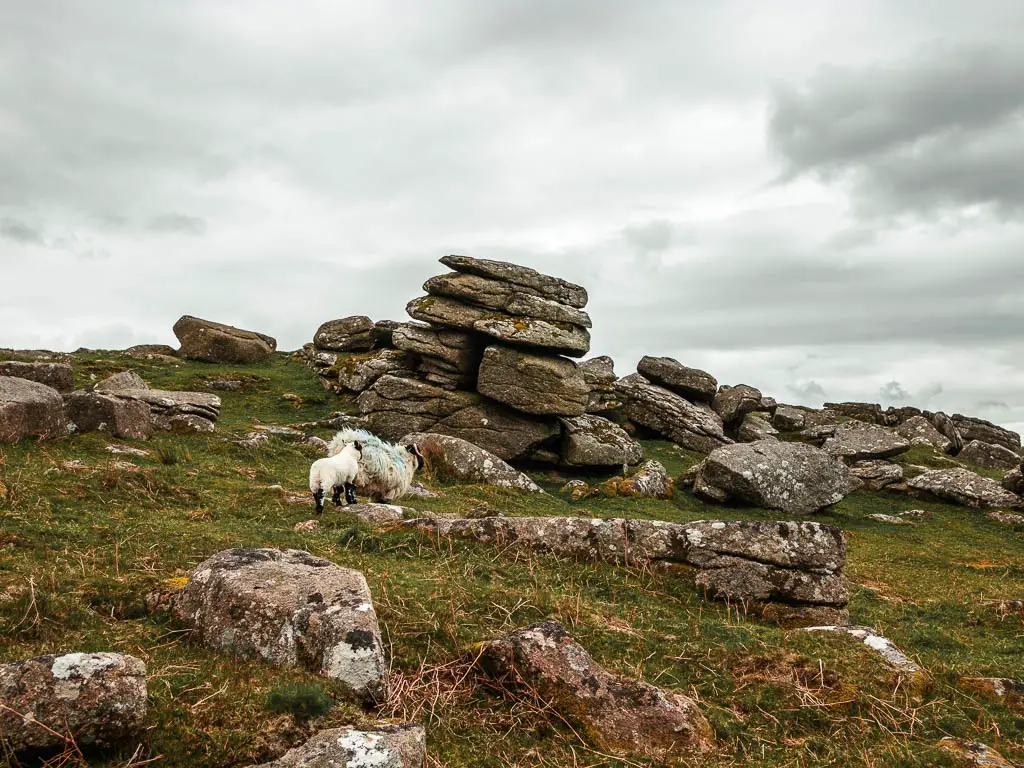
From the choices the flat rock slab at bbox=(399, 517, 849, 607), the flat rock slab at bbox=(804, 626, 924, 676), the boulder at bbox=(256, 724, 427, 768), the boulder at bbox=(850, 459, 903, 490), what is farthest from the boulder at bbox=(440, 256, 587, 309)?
the boulder at bbox=(256, 724, 427, 768)

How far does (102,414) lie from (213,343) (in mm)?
27008

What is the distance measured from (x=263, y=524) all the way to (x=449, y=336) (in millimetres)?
23336

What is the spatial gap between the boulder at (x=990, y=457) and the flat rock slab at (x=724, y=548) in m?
46.6

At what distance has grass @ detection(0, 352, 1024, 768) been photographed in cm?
629

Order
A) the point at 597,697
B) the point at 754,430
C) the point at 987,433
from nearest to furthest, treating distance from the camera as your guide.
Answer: the point at 597,697
the point at 754,430
the point at 987,433

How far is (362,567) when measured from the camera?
1075cm

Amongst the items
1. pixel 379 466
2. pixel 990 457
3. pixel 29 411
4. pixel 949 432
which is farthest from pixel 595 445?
pixel 949 432

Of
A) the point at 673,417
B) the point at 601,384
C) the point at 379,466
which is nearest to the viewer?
the point at 379,466

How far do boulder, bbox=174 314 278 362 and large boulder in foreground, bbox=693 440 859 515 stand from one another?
3177 cm

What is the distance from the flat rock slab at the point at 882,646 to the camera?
8.87 metres

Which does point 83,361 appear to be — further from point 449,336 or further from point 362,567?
point 362,567

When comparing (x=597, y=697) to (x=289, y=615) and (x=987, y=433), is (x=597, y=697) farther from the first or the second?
(x=987, y=433)

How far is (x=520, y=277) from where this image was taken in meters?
37.3

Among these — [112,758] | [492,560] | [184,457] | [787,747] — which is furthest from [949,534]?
[112,758]
